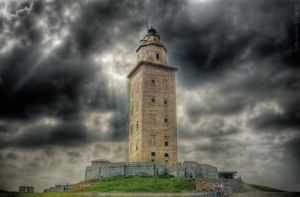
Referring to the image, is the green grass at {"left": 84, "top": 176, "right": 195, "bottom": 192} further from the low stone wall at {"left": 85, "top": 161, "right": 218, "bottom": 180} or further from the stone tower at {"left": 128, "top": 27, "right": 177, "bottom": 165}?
the stone tower at {"left": 128, "top": 27, "right": 177, "bottom": 165}

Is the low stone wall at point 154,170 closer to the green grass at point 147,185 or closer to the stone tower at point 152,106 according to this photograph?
the green grass at point 147,185

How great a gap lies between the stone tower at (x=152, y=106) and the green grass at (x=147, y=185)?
9.45 meters

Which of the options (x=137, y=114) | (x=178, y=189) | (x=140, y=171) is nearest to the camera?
(x=178, y=189)

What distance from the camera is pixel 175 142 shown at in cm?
5206

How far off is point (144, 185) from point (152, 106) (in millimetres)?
18115

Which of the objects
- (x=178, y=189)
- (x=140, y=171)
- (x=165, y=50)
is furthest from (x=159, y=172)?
(x=165, y=50)

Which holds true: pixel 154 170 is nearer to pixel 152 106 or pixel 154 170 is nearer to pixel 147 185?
pixel 147 185

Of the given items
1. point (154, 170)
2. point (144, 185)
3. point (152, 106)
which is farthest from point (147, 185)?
point (152, 106)

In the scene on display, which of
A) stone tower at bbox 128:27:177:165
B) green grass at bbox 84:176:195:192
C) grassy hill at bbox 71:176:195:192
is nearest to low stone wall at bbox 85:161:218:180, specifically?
grassy hill at bbox 71:176:195:192

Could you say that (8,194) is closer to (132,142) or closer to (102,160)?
(102,160)

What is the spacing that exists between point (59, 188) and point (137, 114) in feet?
58.6

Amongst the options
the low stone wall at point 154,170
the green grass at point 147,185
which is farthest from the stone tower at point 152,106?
the green grass at point 147,185

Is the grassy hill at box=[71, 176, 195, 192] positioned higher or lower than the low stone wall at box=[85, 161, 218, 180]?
lower

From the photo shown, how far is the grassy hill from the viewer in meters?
34.9
